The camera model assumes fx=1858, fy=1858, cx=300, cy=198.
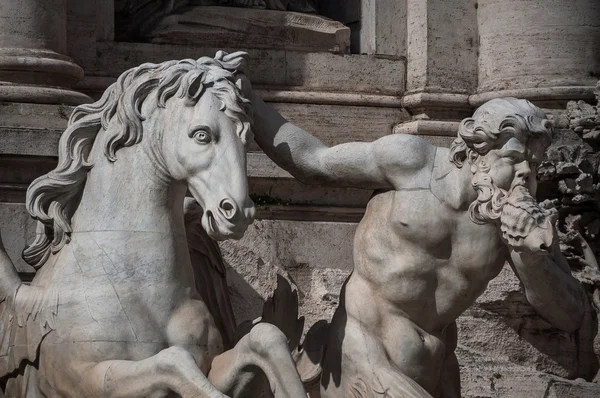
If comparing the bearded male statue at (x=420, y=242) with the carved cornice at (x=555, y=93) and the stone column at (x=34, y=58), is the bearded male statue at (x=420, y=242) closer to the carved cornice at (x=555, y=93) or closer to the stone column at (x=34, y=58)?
the stone column at (x=34, y=58)

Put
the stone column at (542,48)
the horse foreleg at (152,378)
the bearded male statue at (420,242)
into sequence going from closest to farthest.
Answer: the horse foreleg at (152,378)
the bearded male statue at (420,242)
the stone column at (542,48)

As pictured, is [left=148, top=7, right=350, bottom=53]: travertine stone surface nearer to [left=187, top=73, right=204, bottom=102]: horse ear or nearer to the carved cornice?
the carved cornice

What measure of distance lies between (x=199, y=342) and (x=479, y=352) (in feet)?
9.87

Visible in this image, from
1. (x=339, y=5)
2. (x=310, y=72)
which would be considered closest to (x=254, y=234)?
(x=310, y=72)

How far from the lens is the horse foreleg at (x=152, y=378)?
673 cm

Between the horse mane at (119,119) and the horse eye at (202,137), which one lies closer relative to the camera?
the horse eye at (202,137)

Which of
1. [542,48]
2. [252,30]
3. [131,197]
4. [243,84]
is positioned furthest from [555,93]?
[131,197]

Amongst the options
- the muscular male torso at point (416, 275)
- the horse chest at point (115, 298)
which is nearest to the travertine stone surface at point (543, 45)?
the muscular male torso at point (416, 275)

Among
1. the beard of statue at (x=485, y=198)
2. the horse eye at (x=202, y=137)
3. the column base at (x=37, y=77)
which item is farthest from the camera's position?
the column base at (x=37, y=77)

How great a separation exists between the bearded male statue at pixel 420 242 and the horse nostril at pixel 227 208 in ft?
3.03

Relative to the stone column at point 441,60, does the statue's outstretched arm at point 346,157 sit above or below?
below

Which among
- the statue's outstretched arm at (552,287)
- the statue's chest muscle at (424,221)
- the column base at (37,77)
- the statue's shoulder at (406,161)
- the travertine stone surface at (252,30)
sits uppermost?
the travertine stone surface at (252,30)

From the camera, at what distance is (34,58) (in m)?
9.46

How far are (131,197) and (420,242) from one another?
1.24 m
